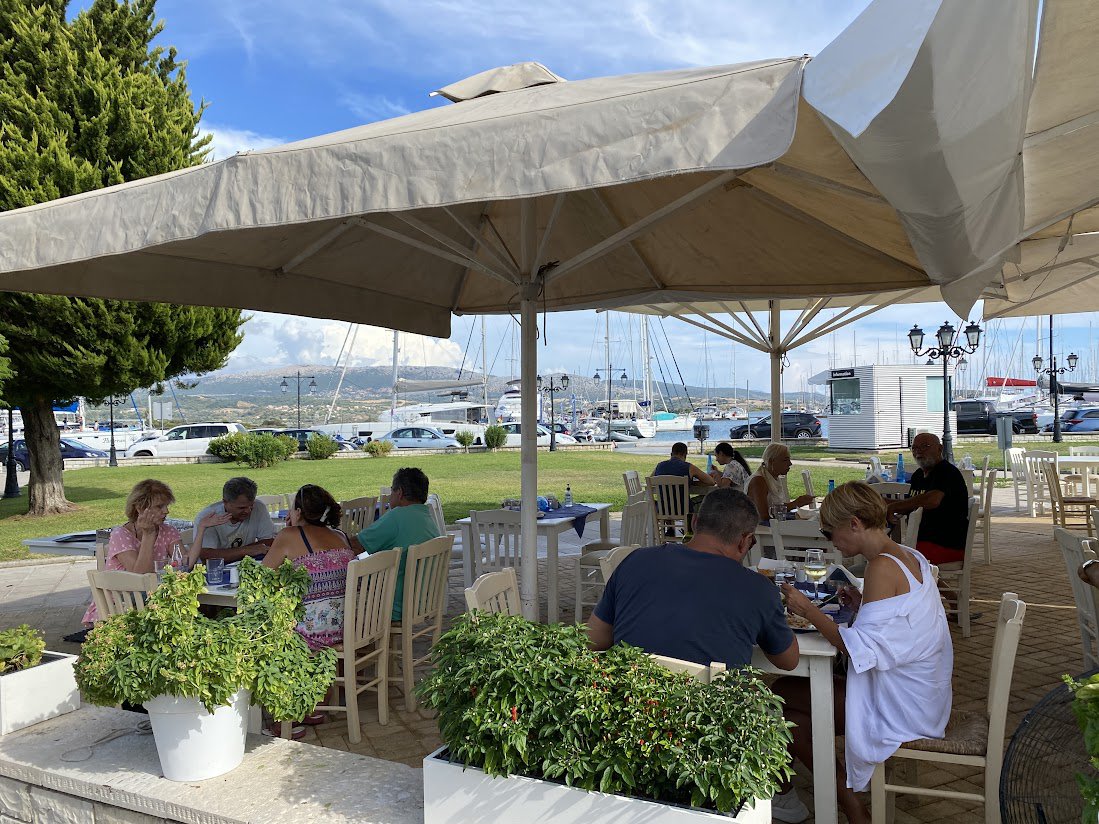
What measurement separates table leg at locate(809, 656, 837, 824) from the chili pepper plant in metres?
1.77

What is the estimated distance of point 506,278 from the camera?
173 inches

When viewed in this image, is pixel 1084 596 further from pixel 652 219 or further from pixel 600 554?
pixel 600 554

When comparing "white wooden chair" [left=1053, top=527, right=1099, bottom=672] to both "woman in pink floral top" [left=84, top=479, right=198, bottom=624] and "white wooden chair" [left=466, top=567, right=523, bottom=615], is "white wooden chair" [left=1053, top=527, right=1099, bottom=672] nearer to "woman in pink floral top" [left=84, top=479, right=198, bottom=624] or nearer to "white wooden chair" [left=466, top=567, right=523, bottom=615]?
"white wooden chair" [left=466, top=567, right=523, bottom=615]

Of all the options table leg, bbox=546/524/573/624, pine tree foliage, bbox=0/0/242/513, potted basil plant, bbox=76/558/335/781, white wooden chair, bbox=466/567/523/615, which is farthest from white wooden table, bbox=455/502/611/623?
pine tree foliage, bbox=0/0/242/513

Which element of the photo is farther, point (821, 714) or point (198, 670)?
point (821, 714)

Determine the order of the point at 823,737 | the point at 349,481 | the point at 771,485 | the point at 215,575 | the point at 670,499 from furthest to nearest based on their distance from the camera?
the point at 349,481 < the point at 670,499 < the point at 771,485 < the point at 215,575 < the point at 823,737

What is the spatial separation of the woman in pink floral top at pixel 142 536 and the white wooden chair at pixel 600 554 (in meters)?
2.89

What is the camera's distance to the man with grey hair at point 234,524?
5324 mm

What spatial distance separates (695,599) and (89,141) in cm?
1310

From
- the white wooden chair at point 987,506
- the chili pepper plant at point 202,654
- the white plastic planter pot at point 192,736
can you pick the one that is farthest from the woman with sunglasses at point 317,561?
the white wooden chair at point 987,506

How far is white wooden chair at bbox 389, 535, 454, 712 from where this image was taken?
4.56 meters

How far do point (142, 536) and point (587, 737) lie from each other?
3.53m

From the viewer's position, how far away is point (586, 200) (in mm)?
5211

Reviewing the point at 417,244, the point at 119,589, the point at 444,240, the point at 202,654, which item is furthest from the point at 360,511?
the point at 202,654
